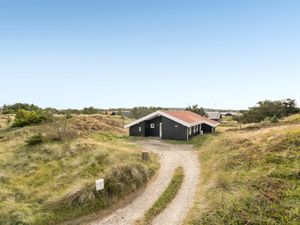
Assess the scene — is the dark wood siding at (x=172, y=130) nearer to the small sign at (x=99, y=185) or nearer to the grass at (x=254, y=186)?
the grass at (x=254, y=186)

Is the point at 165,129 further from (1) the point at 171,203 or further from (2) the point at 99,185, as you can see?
(2) the point at 99,185

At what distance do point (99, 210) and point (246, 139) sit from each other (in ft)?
39.9

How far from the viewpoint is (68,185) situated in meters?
14.6

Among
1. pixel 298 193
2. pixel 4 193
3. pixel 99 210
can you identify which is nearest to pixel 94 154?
pixel 4 193

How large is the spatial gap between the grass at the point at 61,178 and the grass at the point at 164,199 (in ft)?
4.83

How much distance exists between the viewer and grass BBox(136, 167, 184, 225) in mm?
10703

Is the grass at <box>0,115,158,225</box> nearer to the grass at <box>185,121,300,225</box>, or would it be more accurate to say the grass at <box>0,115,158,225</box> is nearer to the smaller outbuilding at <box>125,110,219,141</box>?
the grass at <box>185,121,300,225</box>

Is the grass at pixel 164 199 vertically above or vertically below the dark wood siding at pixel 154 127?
below

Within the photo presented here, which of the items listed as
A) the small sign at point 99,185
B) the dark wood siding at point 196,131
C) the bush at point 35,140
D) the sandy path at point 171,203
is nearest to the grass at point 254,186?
the sandy path at point 171,203

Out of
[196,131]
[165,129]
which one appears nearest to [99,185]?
[165,129]

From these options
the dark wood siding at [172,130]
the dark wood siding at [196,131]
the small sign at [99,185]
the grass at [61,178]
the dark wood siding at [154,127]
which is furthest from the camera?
the dark wood siding at [154,127]

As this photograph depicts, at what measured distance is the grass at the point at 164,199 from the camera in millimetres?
10703

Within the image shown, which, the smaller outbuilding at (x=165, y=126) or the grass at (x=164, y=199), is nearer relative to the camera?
the grass at (x=164, y=199)

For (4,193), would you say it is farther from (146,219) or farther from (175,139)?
(175,139)
